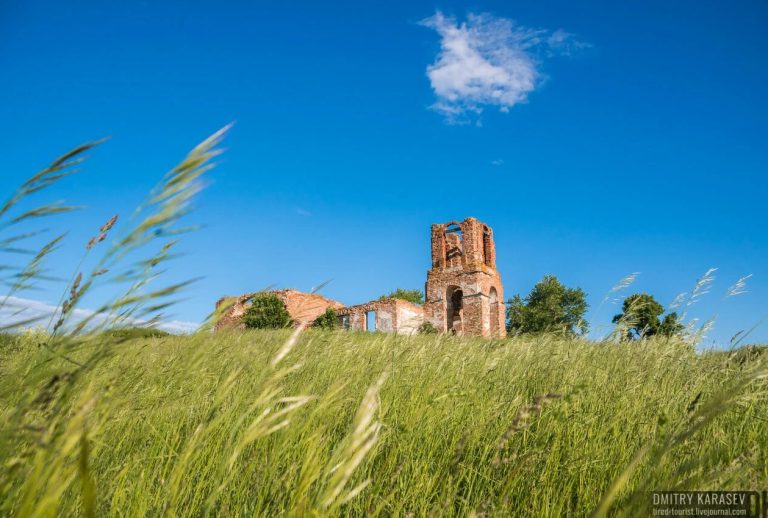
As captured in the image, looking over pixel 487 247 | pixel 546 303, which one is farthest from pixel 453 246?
pixel 546 303

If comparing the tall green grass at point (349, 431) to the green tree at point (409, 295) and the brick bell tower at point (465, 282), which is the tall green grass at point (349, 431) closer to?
the brick bell tower at point (465, 282)

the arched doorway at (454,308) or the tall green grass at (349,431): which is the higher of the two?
the arched doorway at (454,308)

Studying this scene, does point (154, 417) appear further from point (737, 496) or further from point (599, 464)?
point (737, 496)

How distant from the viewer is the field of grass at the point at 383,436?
77 cm

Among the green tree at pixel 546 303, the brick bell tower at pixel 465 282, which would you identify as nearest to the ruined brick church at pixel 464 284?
the brick bell tower at pixel 465 282

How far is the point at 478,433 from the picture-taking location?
5.41 ft

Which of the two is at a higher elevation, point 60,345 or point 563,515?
point 60,345

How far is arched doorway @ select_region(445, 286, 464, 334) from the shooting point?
24281 millimetres

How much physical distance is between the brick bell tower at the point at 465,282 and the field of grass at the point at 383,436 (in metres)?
20.6

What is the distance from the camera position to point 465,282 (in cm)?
2366

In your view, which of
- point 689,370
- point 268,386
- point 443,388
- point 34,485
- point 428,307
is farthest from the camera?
point 428,307

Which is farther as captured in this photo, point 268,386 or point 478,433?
point 478,433

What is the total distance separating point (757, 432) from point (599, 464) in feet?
2.81

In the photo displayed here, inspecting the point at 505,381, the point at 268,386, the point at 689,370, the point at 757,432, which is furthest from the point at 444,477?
the point at 689,370
